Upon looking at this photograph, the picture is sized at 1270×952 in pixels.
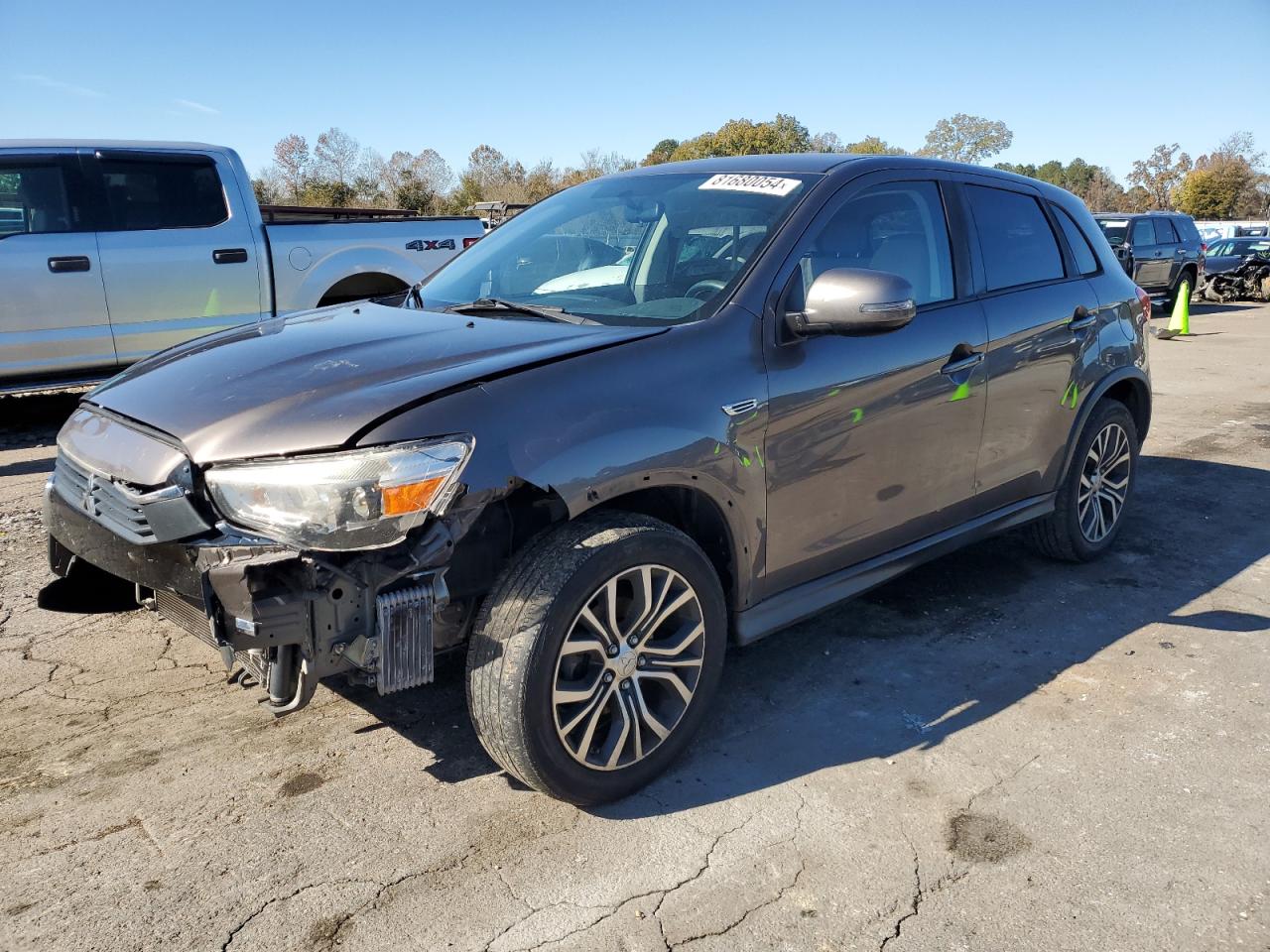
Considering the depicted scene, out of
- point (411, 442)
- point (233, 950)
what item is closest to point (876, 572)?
point (411, 442)

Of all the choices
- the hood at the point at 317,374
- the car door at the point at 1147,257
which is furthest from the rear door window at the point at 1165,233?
the hood at the point at 317,374

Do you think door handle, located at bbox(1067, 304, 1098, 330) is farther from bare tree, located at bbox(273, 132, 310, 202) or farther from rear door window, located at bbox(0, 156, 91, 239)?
bare tree, located at bbox(273, 132, 310, 202)

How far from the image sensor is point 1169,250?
62.2 feet

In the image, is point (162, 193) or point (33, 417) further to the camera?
point (33, 417)

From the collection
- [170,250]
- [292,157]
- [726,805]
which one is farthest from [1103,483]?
[292,157]

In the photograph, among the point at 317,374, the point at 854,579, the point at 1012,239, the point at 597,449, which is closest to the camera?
the point at 597,449

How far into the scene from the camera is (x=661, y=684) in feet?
9.91

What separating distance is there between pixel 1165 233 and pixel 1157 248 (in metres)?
0.54

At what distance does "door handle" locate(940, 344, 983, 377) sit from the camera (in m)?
3.73

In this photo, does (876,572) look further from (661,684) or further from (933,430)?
(661,684)

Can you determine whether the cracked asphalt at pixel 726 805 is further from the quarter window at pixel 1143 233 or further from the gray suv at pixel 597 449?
the quarter window at pixel 1143 233

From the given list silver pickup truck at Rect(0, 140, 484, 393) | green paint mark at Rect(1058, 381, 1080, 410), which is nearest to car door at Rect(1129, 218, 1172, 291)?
silver pickup truck at Rect(0, 140, 484, 393)

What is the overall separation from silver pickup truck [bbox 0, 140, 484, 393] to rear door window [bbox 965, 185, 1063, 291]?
18.2 feet

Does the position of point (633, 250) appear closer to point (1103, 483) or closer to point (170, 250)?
point (1103, 483)
